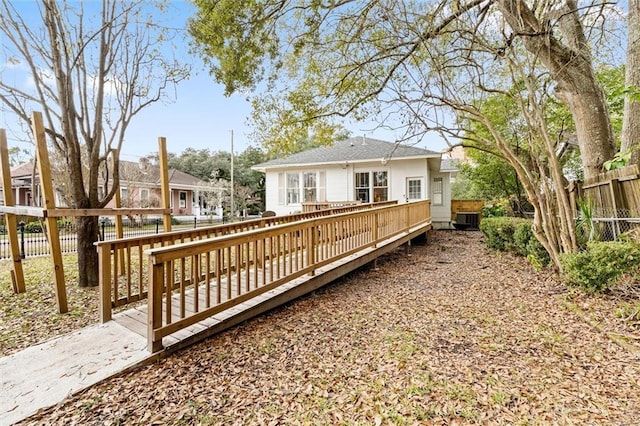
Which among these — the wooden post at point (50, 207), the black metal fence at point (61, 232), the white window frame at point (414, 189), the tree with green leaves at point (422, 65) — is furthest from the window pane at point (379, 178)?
the wooden post at point (50, 207)

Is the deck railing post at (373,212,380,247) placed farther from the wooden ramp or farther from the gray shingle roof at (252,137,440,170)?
the gray shingle roof at (252,137,440,170)

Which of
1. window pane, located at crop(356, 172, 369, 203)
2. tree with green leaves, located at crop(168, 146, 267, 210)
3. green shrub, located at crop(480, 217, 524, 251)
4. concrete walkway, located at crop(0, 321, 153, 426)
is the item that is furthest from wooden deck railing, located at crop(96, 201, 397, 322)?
tree with green leaves, located at crop(168, 146, 267, 210)

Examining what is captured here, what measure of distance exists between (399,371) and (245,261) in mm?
3131

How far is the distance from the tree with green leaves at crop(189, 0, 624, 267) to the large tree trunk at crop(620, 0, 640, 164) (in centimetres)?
29

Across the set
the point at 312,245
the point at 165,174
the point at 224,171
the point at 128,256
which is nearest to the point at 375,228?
the point at 312,245

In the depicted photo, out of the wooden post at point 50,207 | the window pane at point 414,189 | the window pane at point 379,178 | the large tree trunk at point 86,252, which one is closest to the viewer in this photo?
the wooden post at point 50,207

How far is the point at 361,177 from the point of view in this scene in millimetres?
14367

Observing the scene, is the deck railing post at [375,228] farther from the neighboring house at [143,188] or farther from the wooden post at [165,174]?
the neighboring house at [143,188]

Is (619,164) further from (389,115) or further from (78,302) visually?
(78,302)

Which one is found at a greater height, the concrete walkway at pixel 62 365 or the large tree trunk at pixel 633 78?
the large tree trunk at pixel 633 78

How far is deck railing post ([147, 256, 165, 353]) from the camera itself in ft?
9.51

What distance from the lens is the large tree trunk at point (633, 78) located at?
536cm

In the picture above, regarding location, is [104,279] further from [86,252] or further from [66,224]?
[66,224]

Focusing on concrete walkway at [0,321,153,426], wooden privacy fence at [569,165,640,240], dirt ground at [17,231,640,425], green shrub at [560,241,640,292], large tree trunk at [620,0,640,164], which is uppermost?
large tree trunk at [620,0,640,164]
